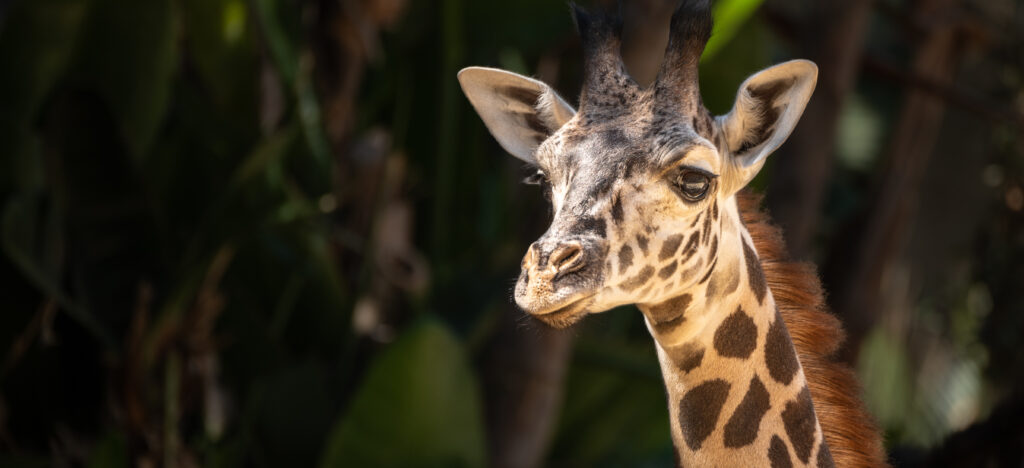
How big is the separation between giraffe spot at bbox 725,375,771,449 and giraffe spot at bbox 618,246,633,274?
0.36m

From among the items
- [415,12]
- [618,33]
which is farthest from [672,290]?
[415,12]

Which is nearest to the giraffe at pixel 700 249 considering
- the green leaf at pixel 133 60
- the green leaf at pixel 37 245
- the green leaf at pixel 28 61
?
the green leaf at pixel 37 245

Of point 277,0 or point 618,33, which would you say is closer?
point 618,33

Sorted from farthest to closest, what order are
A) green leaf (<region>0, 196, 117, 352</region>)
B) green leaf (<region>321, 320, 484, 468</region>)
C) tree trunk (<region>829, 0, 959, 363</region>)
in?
tree trunk (<region>829, 0, 959, 363</region>) → green leaf (<region>321, 320, 484, 468</region>) → green leaf (<region>0, 196, 117, 352</region>)

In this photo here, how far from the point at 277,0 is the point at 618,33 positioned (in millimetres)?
3099

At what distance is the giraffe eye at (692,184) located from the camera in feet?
5.54

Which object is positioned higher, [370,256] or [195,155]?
[195,155]

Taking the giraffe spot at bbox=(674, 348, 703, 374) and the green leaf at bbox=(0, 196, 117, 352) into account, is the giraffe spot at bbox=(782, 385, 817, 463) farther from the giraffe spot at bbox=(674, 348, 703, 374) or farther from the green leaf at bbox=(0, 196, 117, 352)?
the green leaf at bbox=(0, 196, 117, 352)

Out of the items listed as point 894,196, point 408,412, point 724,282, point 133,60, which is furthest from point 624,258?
point 894,196

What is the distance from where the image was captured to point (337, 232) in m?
4.50

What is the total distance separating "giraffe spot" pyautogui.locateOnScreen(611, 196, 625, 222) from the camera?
1.65m

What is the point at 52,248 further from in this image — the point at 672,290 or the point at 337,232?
the point at 672,290

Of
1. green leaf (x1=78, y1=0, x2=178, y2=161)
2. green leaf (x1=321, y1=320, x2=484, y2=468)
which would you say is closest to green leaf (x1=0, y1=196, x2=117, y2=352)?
green leaf (x1=78, y1=0, x2=178, y2=161)

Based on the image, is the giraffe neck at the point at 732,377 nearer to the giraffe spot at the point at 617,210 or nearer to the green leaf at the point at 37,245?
the giraffe spot at the point at 617,210
